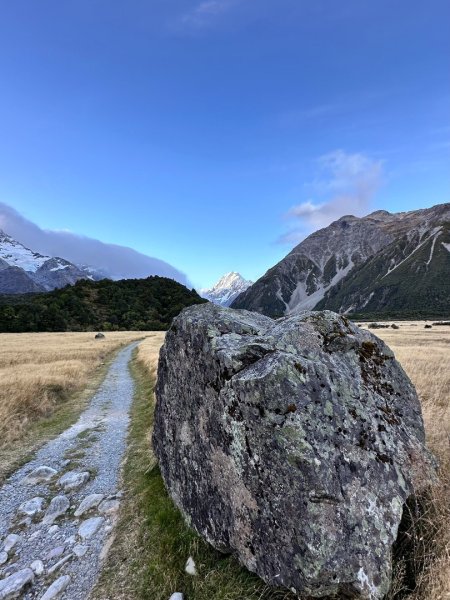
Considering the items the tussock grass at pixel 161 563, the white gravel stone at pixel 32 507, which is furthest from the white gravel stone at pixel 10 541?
the tussock grass at pixel 161 563

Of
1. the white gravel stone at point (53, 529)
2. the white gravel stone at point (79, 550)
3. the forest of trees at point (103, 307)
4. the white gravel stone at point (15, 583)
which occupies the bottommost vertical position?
the white gravel stone at point (53, 529)

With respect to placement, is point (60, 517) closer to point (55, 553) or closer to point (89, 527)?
point (89, 527)

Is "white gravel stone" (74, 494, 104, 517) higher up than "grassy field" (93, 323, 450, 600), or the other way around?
"grassy field" (93, 323, 450, 600)

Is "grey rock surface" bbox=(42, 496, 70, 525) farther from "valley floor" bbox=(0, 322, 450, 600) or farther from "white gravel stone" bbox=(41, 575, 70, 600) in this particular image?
"white gravel stone" bbox=(41, 575, 70, 600)

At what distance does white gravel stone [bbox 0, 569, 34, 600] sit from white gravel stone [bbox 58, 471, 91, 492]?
129 inches

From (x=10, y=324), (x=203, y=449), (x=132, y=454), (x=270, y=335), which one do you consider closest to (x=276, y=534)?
(x=203, y=449)

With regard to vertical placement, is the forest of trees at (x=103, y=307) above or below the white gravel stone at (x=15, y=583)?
above

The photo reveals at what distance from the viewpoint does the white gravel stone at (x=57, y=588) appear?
5.59 meters

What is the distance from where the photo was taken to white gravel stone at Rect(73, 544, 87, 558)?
657 centimetres

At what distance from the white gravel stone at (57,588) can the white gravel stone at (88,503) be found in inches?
87.1

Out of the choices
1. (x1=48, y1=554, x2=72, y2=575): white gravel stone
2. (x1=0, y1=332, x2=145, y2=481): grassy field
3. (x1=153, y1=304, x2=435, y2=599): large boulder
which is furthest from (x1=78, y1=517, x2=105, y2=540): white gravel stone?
(x1=0, y1=332, x2=145, y2=481): grassy field

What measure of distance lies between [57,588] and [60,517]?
2.50 metres

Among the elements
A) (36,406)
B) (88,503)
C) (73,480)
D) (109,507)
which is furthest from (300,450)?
(36,406)

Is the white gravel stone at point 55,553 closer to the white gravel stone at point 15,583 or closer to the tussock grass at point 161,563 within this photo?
the white gravel stone at point 15,583
